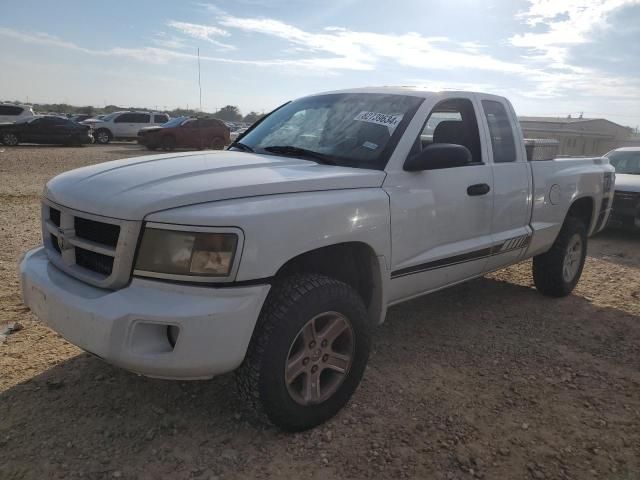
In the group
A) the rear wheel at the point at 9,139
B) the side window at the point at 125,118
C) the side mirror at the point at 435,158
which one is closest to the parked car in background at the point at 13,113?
Answer: the rear wheel at the point at 9,139

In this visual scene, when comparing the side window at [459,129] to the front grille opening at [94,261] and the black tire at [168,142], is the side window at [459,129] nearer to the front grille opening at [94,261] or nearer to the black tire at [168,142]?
the front grille opening at [94,261]

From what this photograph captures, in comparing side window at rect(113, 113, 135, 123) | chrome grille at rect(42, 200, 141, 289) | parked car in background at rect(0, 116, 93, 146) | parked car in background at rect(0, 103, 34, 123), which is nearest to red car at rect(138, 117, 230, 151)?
parked car in background at rect(0, 116, 93, 146)

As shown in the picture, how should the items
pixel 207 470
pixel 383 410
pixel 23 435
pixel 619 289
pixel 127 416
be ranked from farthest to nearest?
pixel 619 289 → pixel 383 410 → pixel 127 416 → pixel 23 435 → pixel 207 470

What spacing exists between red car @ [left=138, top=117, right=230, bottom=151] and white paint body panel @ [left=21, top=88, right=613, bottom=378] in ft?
62.4

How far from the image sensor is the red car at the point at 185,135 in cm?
2118

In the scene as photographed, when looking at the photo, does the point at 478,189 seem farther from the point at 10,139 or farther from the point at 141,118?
the point at 141,118

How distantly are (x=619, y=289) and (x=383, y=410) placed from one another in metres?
3.81

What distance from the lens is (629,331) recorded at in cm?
424

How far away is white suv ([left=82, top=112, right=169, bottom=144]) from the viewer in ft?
84.9

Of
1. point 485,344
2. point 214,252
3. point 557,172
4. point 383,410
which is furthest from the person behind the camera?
point 557,172

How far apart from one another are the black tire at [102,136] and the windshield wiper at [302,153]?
25.0 metres

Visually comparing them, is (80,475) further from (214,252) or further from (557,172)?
(557,172)

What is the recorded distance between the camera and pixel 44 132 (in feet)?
71.2

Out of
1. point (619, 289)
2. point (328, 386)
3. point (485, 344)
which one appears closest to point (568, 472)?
point (328, 386)
